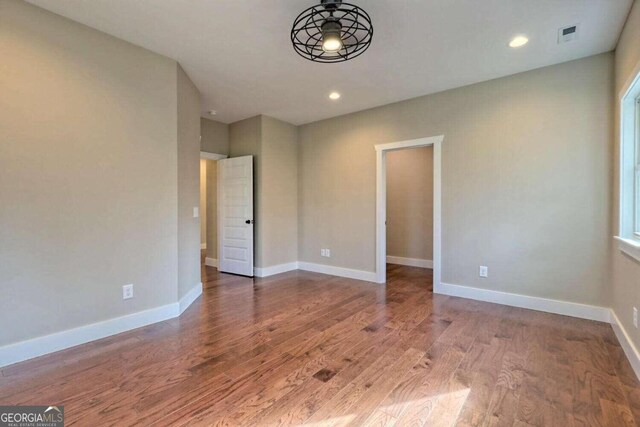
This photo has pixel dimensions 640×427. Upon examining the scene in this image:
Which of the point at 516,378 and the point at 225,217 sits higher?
the point at 225,217

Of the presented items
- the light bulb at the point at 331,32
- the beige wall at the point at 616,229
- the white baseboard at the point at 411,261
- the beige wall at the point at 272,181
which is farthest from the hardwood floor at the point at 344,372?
the light bulb at the point at 331,32

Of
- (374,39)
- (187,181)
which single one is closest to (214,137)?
(187,181)

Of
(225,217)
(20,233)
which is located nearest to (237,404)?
(20,233)

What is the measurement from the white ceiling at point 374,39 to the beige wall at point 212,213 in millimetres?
2051

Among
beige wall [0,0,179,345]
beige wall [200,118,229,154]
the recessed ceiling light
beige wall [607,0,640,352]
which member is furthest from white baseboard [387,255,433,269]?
beige wall [0,0,179,345]

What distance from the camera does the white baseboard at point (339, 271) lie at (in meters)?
4.59

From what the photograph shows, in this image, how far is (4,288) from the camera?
2.10 metres

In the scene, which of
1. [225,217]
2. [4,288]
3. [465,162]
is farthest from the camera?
[225,217]

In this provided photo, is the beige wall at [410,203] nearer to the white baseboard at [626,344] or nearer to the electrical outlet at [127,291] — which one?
the white baseboard at [626,344]

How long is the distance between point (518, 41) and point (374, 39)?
1.32 m

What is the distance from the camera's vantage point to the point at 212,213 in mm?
5816

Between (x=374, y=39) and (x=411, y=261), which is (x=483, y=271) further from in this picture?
(x=374, y=39)

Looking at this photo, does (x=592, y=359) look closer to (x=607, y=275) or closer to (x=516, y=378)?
(x=516, y=378)

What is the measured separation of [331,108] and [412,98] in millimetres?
1195
